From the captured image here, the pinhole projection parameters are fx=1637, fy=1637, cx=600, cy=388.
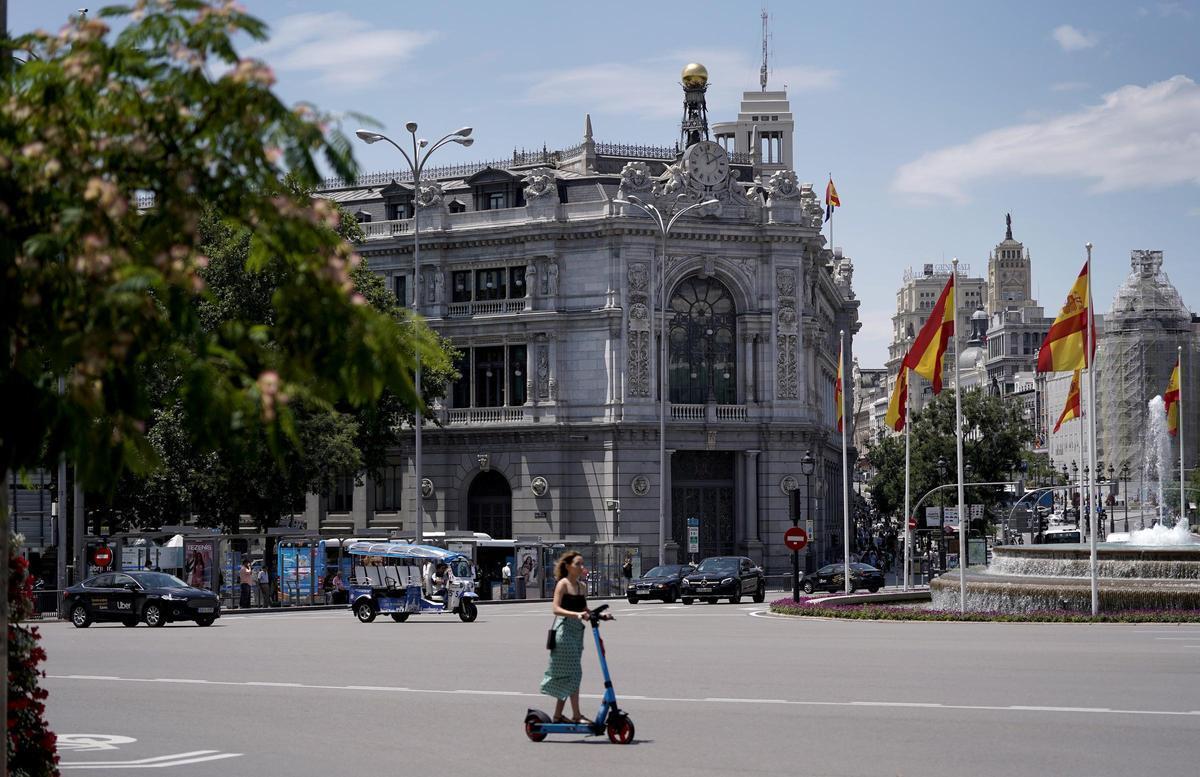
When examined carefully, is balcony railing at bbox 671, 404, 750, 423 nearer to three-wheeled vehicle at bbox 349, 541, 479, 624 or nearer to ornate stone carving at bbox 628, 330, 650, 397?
ornate stone carving at bbox 628, 330, 650, 397

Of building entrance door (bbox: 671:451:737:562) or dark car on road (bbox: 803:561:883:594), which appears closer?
dark car on road (bbox: 803:561:883:594)

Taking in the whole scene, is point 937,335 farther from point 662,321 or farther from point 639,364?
point 639,364

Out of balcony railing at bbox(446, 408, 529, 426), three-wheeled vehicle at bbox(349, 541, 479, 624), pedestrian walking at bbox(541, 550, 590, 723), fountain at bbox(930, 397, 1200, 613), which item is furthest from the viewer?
balcony railing at bbox(446, 408, 529, 426)

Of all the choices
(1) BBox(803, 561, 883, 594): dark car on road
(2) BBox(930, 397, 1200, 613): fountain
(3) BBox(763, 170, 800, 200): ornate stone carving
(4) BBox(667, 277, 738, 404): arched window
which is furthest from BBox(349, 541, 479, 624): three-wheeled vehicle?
(3) BBox(763, 170, 800, 200): ornate stone carving

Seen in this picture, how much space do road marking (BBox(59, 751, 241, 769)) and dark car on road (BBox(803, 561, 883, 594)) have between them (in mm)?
46650

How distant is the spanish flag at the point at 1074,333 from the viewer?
35231 mm

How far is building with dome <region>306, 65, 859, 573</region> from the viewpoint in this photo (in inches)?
2672

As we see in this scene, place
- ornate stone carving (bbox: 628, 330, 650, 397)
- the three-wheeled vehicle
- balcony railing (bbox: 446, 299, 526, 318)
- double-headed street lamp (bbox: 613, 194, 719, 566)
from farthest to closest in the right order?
balcony railing (bbox: 446, 299, 526, 318) < ornate stone carving (bbox: 628, 330, 650, 397) < double-headed street lamp (bbox: 613, 194, 719, 566) < the three-wheeled vehicle

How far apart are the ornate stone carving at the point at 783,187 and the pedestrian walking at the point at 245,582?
29955 mm

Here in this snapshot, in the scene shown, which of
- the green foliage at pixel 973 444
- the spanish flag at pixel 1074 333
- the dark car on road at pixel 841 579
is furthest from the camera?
the green foliage at pixel 973 444

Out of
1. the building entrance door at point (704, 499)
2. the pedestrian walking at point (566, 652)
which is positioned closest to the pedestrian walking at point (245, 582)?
the building entrance door at point (704, 499)

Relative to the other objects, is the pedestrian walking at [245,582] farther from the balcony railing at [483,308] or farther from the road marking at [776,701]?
the road marking at [776,701]

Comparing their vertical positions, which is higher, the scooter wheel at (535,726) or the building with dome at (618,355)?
the building with dome at (618,355)

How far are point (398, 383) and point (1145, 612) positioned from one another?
95.9 ft
